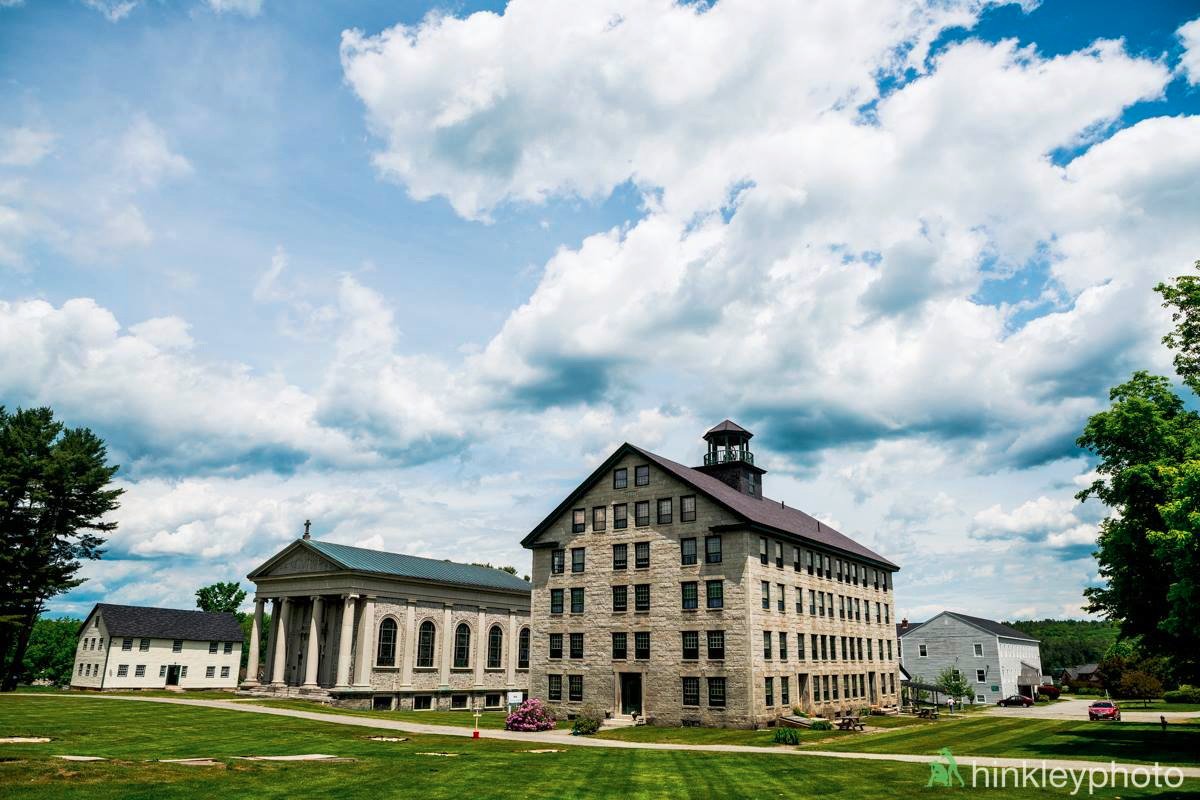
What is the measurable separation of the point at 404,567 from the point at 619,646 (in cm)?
2680

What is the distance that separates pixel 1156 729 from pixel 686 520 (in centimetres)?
3058

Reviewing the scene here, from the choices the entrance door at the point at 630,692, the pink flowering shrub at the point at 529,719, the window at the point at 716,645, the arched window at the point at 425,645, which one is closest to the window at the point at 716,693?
the window at the point at 716,645

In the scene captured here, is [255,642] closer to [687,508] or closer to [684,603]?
[684,603]

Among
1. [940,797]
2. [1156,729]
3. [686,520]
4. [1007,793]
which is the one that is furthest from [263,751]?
[1156,729]

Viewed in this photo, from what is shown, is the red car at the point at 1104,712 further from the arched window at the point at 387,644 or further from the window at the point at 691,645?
the arched window at the point at 387,644

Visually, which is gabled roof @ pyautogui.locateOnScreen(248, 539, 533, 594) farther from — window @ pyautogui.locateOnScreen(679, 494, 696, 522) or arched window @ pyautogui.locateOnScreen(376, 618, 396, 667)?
window @ pyautogui.locateOnScreen(679, 494, 696, 522)

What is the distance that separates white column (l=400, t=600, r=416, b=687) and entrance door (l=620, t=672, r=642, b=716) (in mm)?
23937

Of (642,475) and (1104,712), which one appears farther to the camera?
(1104,712)

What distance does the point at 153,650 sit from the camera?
87500 mm

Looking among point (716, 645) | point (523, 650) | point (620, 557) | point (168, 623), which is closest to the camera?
point (716, 645)

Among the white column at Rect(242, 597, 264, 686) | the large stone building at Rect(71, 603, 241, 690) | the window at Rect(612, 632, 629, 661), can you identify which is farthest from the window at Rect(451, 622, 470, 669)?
the large stone building at Rect(71, 603, 241, 690)

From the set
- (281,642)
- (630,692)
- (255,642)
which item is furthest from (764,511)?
(255,642)

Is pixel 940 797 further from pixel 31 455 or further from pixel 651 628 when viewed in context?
pixel 31 455

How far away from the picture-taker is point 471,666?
2987 inches
